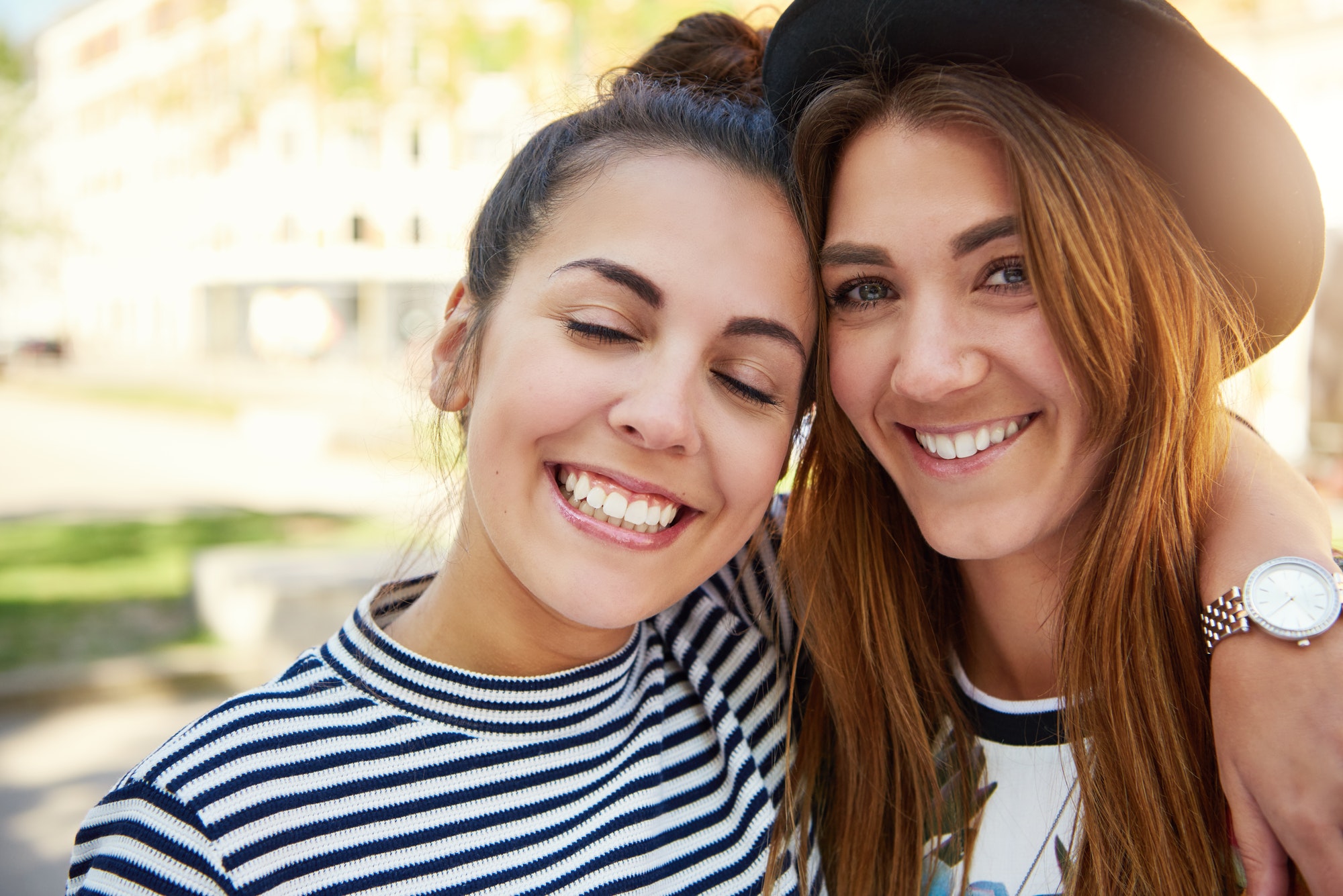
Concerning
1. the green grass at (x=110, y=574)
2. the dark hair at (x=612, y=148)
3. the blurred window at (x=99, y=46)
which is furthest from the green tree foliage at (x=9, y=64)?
the dark hair at (x=612, y=148)

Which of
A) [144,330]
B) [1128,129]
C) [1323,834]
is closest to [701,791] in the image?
[1323,834]

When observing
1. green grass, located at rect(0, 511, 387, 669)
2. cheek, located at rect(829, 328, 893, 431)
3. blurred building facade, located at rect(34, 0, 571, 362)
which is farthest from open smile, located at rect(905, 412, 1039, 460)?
blurred building facade, located at rect(34, 0, 571, 362)

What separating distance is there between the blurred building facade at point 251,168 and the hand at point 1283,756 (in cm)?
A: 983

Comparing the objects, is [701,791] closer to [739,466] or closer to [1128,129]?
[739,466]

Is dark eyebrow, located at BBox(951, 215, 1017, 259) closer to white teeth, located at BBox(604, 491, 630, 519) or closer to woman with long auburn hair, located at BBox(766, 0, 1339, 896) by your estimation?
woman with long auburn hair, located at BBox(766, 0, 1339, 896)

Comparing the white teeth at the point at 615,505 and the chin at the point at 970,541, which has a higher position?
the white teeth at the point at 615,505

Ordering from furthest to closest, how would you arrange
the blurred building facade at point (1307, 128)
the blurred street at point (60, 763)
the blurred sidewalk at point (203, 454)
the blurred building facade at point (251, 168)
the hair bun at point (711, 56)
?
the blurred building facade at point (1307, 128), the blurred building facade at point (251, 168), the blurred sidewalk at point (203, 454), the blurred street at point (60, 763), the hair bun at point (711, 56)

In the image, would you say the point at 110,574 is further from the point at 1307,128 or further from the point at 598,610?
the point at 1307,128

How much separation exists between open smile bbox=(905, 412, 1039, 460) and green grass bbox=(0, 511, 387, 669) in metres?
5.47

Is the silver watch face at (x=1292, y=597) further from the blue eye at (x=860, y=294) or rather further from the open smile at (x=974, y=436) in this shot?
the blue eye at (x=860, y=294)

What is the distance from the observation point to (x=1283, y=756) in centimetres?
142

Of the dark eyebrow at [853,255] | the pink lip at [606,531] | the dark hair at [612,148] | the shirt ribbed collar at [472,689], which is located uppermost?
the dark hair at [612,148]

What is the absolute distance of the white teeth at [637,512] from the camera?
176cm

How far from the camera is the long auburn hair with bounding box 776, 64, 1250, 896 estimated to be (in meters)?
1.71
